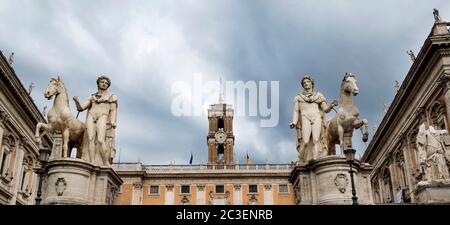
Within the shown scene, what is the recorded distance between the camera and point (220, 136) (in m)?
84.1

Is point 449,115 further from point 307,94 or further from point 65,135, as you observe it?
point 65,135

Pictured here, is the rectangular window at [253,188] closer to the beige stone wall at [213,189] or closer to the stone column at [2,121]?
the beige stone wall at [213,189]

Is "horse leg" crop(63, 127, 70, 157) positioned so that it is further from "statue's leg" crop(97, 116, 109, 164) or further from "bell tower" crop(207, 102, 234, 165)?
"bell tower" crop(207, 102, 234, 165)

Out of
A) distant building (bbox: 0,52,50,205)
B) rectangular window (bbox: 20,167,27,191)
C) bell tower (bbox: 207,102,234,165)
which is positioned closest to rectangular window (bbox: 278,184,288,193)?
bell tower (bbox: 207,102,234,165)

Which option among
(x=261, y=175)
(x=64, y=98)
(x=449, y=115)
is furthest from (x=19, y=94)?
(x=261, y=175)

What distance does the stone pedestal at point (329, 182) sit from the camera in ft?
38.6

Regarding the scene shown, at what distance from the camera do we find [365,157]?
54.5 meters

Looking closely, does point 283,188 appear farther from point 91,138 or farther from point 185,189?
point 91,138

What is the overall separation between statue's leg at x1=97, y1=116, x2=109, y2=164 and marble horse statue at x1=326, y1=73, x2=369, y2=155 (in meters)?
7.02

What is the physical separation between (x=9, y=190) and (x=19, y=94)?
7874mm

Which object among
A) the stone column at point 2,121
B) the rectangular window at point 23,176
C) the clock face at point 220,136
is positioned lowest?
the rectangular window at point 23,176

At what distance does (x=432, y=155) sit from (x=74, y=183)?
40.5 ft

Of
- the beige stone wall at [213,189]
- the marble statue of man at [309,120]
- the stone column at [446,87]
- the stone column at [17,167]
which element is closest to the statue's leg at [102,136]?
the marble statue of man at [309,120]

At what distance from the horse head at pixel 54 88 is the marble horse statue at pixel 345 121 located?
342 inches
